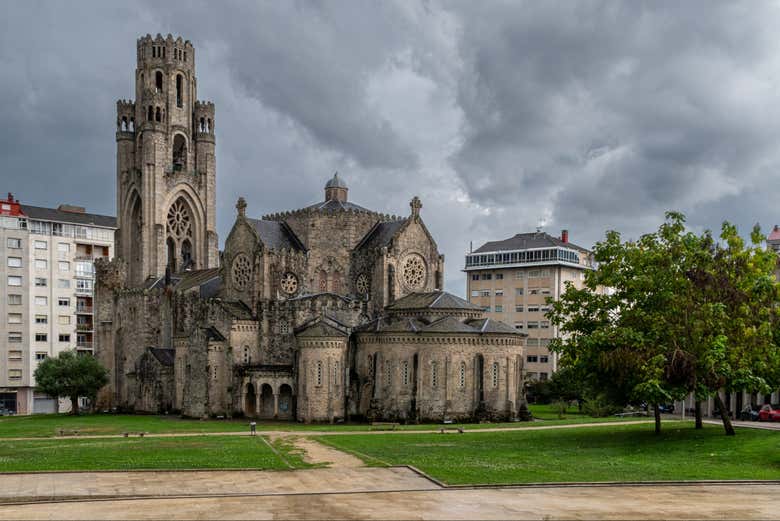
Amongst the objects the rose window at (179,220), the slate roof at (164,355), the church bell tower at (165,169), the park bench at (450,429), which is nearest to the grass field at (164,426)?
the park bench at (450,429)

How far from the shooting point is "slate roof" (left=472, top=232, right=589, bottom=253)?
119 meters

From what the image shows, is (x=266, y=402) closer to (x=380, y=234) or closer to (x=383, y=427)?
(x=383, y=427)

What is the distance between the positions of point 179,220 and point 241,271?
22.9m

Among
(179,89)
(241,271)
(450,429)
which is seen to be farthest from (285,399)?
(179,89)

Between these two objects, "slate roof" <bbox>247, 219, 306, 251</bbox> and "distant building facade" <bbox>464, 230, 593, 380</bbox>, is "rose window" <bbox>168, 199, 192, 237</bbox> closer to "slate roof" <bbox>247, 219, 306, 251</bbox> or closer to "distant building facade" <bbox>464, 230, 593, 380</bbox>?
"slate roof" <bbox>247, 219, 306, 251</bbox>

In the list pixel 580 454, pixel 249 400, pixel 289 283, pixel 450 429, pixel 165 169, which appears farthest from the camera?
pixel 165 169

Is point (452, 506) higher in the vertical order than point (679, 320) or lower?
lower

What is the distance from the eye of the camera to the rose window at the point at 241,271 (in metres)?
80.0

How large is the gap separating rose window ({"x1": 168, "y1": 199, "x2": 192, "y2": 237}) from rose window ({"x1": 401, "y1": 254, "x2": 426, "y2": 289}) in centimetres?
3314

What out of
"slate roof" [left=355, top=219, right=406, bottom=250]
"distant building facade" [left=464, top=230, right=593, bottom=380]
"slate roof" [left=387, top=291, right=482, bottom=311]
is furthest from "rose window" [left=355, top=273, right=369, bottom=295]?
"distant building facade" [left=464, top=230, right=593, bottom=380]

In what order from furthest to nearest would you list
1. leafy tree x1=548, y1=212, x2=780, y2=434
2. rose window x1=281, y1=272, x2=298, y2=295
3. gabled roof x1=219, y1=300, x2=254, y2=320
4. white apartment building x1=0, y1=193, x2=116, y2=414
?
white apartment building x1=0, y1=193, x2=116, y2=414 → rose window x1=281, y1=272, x2=298, y2=295 → gabled roof x1=219, y1=300, x2=254, y2=320 → leafy tree x1=548, y1=212, x2=780, y2=434

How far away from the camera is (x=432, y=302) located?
235 ft

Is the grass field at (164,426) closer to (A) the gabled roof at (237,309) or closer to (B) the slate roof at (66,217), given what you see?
(A) the gabled roof at (237,309)

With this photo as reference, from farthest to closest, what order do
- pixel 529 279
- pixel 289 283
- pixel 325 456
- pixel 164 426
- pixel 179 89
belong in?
pixel 529 279, pixel 179 89, pixel 289 283, pixel 164 426, pixel 325 456
